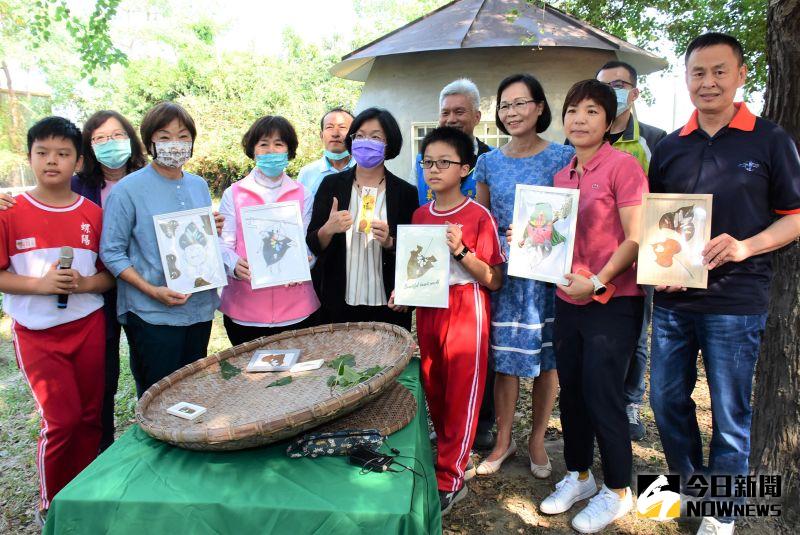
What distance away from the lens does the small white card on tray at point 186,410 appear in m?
2.29

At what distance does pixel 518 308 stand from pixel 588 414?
0.71m

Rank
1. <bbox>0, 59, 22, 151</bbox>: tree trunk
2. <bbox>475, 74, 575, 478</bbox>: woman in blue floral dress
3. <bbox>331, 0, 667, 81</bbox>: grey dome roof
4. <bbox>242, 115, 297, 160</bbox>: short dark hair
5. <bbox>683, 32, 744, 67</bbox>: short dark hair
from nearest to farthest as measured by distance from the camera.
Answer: <bbox>683, 32, 744, 67</bbox>: short dark hair, <bbox>475, 74, 575, 478</bbox>: woman in blue floral dress, <bbox>242, 115, 297, 160</bbox>: short dark hair, <bbox>331, 0, 667, 81</bbox>: grey dome roof, <bbox>0, 59, 22, 151</bbox>: tree trunk

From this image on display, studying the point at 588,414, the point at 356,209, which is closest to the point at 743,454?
Result: the point at 588,414

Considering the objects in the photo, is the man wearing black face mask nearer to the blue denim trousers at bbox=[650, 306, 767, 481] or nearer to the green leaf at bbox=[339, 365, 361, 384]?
the blue denim trousers at bbox=[650, 306, 767, 481]

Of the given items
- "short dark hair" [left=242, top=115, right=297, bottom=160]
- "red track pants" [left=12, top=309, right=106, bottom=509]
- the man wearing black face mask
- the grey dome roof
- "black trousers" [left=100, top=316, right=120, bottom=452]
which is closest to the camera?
"red track pants" [left=12, top=309, right=106, bottom=509]

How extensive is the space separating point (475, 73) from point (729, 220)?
8784mm

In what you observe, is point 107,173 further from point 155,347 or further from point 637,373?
point 637,373

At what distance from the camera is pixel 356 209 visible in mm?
→ 3396

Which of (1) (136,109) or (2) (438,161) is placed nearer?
(2) (438,161)

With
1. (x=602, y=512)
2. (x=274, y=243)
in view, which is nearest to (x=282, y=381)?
(x=274, y=243)

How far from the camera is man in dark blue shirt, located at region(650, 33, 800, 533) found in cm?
250

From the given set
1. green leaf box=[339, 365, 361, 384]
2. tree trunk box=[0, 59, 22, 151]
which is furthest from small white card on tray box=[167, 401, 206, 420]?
tree trunk box=[0, 59, 22, 151]

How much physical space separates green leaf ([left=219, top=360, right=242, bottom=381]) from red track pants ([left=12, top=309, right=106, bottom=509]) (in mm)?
889

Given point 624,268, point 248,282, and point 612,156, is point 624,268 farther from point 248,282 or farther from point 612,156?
point 248,282
